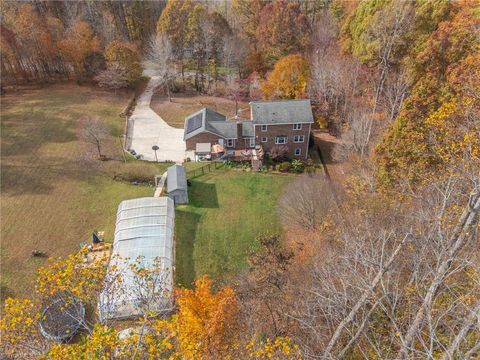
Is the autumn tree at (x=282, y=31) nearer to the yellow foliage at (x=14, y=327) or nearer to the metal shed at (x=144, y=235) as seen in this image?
the metal shed at (x=144, y=235)

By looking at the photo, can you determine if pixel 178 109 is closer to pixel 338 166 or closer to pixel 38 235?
pixel 338 166

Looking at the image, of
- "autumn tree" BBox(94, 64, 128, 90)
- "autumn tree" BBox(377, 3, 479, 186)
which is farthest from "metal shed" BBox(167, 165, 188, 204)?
"autumn tree" BBox(94, 64, 128, 90)

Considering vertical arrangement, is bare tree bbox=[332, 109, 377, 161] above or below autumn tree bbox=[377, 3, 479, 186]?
below

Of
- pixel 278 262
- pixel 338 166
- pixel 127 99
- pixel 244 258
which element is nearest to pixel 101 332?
pixel 278 262

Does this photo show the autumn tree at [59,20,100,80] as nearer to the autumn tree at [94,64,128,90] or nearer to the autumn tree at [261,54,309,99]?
the autumn tree at [94,64,128,90]

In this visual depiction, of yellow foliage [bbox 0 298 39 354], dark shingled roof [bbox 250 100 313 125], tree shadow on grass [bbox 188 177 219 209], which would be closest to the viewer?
yellow foliage [bbox 0 298 39 354]

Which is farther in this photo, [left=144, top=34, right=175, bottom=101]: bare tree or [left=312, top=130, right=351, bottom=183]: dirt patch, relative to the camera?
[left=144, top=34, right=175, bottom=101]: bare tree

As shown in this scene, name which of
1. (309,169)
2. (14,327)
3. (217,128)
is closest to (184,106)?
(217,128)

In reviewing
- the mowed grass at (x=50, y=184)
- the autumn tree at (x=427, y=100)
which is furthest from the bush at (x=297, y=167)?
the mowed grass at (x=50, y=184)
